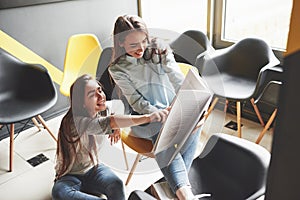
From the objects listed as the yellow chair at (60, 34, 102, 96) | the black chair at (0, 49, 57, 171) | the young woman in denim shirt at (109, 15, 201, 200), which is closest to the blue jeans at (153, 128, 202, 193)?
the young woman in denim shirt at (109, 15, 201, 200)

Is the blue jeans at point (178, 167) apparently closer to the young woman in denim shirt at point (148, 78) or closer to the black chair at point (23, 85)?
the young woman in denim shirt at point (148, 78)

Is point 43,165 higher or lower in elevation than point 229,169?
lower

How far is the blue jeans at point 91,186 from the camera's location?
1.43 m

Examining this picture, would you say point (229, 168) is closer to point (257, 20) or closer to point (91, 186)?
point (91, 186)

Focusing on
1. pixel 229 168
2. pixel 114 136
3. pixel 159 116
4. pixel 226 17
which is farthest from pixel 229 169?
pixel 226 17

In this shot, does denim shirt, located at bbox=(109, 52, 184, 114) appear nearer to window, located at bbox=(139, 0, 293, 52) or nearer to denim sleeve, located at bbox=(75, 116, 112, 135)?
denim sleeve, located at bbox=(75, 116, 112, 135)

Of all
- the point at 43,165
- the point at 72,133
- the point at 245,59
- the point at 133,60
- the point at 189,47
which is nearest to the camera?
the point at 133,60

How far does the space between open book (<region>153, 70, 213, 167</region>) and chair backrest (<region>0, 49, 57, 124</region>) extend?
1205 millimetres

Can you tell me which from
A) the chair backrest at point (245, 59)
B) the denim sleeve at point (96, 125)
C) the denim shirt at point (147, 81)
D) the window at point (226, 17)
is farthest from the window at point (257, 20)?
the denim sleeve at point (96, 125)

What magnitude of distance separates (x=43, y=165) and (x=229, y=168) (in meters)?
1.33

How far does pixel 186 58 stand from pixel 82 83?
2.67 feet

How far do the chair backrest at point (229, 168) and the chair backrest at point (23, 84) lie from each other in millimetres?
1181

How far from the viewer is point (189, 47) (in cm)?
202

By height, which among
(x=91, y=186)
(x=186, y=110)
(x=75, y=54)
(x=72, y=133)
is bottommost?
(x=91, y=186)
